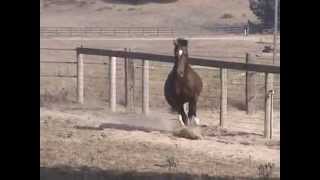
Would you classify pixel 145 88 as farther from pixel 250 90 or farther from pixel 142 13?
pixel 250 90

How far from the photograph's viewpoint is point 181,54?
5.84 meters

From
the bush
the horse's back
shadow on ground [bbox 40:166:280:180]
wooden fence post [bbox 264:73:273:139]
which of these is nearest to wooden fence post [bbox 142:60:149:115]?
the horse's back

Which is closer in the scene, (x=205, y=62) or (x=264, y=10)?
(x=264, y=10)

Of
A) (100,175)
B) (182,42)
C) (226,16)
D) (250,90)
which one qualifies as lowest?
(100,175)

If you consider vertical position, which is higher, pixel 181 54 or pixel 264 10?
pixel 264 10

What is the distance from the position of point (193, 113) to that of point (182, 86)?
29 cm

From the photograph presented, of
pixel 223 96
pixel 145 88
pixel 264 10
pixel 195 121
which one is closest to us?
pixel 264 10

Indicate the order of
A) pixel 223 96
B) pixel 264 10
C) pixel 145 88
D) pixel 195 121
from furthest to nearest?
pixel 145 88 → pixel 223 96 → pixel 195 121 → pixel 264 10

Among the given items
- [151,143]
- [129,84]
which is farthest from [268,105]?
[129,84]

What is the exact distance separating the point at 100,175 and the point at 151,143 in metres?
0.53

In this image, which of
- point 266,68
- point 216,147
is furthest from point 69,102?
point 266,68

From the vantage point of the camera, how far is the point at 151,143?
5805 mm

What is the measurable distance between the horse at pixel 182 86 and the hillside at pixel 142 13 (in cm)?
23
